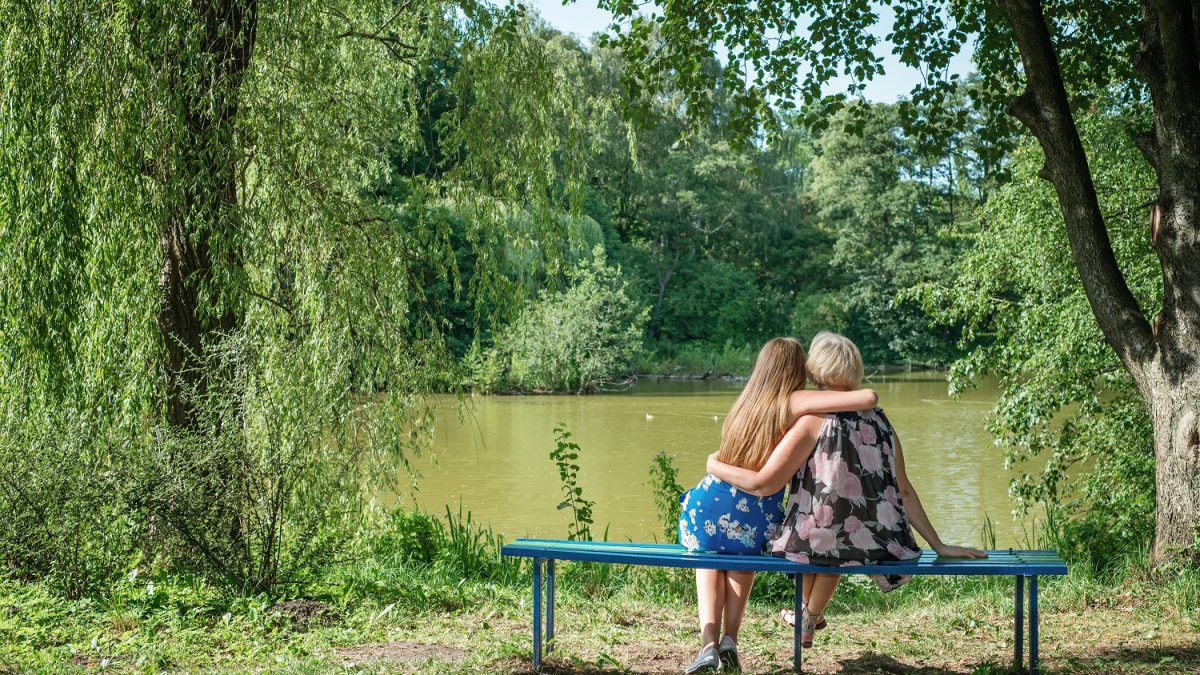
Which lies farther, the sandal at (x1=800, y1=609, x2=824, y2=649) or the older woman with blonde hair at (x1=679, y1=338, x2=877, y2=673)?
the sandal at (x1=800, y1=609, x2=824, y2=649)

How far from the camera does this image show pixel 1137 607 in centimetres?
447

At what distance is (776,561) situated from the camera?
10.9ft

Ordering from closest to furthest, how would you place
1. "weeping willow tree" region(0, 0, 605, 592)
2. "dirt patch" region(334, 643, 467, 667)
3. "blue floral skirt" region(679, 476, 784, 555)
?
"blue floral skirt" region(679, 476, 784, 555)
"dirt patch" region(334, 643, 467, 667)
"weeping willow tree" region(0, 0, 605, 592)

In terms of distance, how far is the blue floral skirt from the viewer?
350 cm

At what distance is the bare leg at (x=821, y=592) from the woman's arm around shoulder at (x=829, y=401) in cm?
61

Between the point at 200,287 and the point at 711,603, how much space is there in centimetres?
319

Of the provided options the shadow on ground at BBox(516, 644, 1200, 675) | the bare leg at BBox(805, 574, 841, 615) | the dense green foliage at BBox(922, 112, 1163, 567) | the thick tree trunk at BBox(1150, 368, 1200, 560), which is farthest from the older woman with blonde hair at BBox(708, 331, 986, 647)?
the dense green foliage at BBox(922, 112, 1163, 567)

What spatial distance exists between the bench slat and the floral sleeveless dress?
4cm

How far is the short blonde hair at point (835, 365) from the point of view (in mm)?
3412

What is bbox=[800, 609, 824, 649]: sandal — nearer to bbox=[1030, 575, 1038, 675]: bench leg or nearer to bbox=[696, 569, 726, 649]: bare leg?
bbox=[696, 569, 726, 649]: bare leg

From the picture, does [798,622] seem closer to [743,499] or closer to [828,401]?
[743,499]

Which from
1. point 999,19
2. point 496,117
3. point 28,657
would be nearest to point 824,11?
point 999,19

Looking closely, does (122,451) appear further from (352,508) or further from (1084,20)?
(1084,20)

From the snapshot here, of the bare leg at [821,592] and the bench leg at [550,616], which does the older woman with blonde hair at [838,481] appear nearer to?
the bare leg at [821,592]
